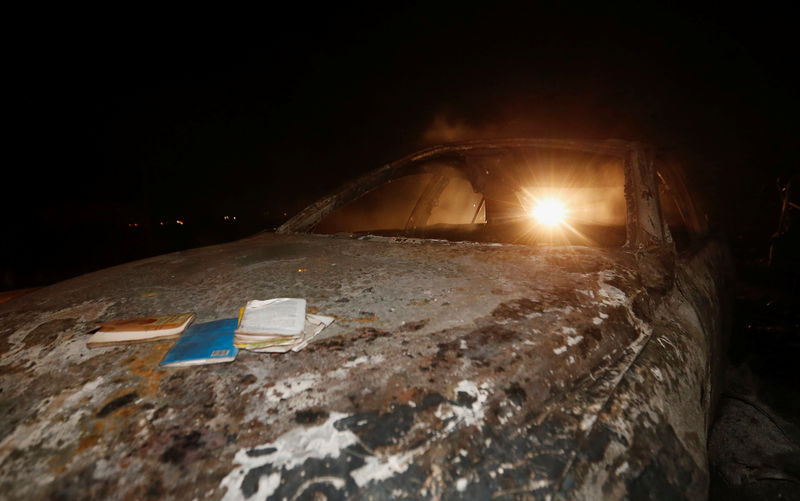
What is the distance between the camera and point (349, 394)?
1.56ft

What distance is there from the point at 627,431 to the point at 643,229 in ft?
3.09

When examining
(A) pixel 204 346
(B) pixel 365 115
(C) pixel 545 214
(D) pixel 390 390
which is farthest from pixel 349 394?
(B) pixel 365 115

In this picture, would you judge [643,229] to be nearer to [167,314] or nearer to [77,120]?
[167,314]

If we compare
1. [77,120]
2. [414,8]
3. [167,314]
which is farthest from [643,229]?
[77,120]

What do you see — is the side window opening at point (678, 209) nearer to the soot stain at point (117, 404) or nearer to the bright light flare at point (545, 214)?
the bright light flare at point (545, 214)

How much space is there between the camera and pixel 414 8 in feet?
25.5

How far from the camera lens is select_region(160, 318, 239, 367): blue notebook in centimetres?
56

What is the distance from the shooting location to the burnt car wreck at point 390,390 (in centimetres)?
38

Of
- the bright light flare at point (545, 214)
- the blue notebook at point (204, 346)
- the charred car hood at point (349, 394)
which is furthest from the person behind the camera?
the bright light flare at point (545, 214)

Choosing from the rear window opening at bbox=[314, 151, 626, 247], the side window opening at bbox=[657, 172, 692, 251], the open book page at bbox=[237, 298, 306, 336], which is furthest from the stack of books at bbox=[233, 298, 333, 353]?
the side window opening at bbox=[657, 172, 692, 251]

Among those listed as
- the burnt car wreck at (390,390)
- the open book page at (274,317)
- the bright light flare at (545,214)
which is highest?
the bright light flare at (545,214)

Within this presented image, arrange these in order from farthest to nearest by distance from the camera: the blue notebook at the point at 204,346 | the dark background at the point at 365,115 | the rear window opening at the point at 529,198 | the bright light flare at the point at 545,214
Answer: the dark background at the point at 365,115
the bright light flare at the point at 545,214
the rear window opening at the point at 529,198
the blue notebook at the point at 204,346

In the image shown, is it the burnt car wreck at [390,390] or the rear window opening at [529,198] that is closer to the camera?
the burnt car wreck at [390,390]

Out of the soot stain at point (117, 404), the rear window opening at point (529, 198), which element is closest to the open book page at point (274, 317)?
the soot stain at point (117, 404)
